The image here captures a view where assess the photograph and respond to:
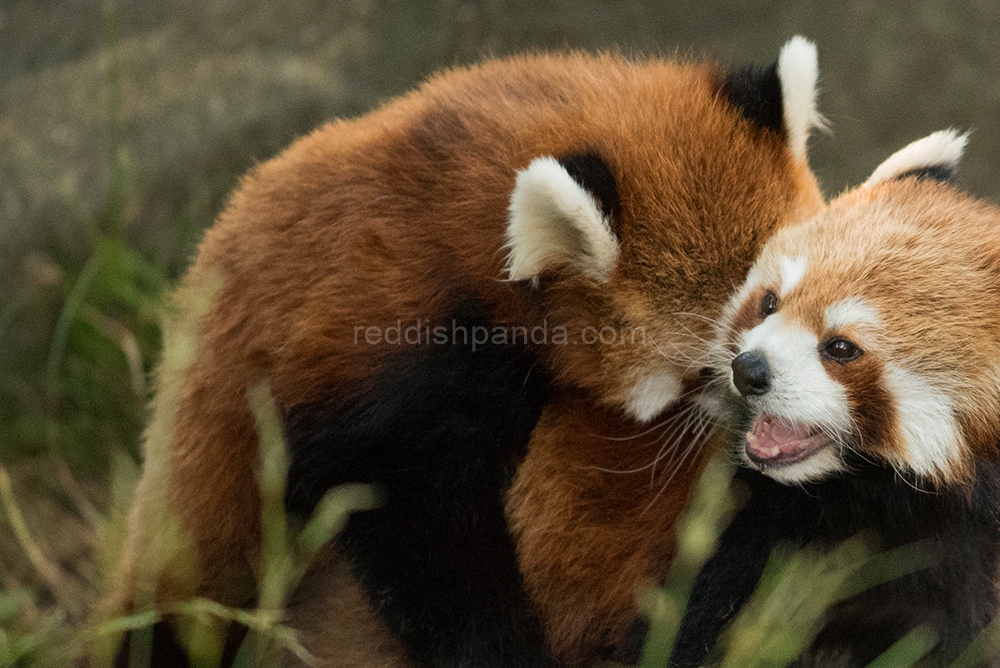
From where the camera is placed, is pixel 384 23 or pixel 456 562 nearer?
pixel 456 562

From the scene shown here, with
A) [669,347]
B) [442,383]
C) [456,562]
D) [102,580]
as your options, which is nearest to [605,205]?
[669,347]

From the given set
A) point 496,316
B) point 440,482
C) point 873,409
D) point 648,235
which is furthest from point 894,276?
point 440,482

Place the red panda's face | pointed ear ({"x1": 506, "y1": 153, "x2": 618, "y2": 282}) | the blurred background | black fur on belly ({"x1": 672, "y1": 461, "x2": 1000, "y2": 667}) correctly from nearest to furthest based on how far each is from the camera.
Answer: the red panda's face, black fur on belly ({"x1": 672, "y1": 461, "x2": 1000, "y2": 667}), pointed ear ({"x1": 506, "y1": 153, "x2": 618, "y2": 282}), the blurred background

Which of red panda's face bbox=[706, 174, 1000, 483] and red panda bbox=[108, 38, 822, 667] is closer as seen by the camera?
red panda's face bbox=[706, 174, 1000, 483]

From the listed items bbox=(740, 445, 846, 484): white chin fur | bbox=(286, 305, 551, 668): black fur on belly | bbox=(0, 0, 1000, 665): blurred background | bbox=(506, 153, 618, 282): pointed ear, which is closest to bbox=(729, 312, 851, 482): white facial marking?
bbox=(740, 445, 846, 484): white chin fur

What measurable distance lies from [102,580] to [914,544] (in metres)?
2.03

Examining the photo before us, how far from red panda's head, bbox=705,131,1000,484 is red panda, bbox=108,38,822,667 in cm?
20

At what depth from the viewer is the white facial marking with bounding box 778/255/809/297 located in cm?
190

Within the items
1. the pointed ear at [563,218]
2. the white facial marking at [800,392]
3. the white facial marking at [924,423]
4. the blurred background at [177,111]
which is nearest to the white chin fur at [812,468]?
the white facial marking at [800,392]

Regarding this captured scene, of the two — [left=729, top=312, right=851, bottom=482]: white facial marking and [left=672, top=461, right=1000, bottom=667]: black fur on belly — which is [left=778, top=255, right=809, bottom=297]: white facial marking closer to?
[left=729, top=312, right=851, bottom=482]: white facial marking

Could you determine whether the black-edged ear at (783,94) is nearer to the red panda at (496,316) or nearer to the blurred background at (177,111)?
the red panda at (496,316)

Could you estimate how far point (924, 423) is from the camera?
1755 mm

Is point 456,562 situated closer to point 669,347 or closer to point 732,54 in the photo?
point 669,347

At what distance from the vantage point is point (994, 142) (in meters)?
3.74
